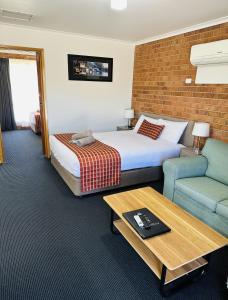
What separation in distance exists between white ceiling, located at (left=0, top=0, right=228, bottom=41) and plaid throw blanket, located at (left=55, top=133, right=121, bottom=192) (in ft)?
6.11

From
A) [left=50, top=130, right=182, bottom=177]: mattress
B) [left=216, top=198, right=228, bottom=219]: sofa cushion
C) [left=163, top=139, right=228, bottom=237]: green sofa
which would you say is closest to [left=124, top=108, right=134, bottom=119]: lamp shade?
[left=50, top=130, right=182, bottom=177]: mattress

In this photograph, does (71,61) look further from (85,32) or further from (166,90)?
(166,90)

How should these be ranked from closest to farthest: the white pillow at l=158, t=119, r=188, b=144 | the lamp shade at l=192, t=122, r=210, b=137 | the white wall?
the lamp shade at l=192, t=122, r=210, b=137, the white pillow at l=158, t=119, r=188, b=144, the white wall

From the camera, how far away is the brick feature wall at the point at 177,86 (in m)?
3.13

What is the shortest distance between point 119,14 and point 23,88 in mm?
5097

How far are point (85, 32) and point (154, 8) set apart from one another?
5.77 feet

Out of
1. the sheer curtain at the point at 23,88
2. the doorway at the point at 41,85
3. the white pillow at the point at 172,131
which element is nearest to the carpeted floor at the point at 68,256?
the doorway at the point at 41,85

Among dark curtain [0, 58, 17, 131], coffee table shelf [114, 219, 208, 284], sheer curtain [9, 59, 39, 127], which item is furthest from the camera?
sheer curtain [9, 59, 39, 127]

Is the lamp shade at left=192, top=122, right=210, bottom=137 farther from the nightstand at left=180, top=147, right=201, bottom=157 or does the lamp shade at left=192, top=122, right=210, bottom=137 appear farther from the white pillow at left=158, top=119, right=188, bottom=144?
the white pillow at left=158, top=119, right=188, bottom=144

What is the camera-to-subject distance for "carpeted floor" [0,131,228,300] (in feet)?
5.36

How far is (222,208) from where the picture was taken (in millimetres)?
2023

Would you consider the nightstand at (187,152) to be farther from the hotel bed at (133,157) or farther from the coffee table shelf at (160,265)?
the coffee table shelf at (160,265)

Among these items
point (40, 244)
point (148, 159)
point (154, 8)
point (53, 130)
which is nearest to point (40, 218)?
point (40, 244)

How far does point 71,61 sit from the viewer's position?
4285mm
